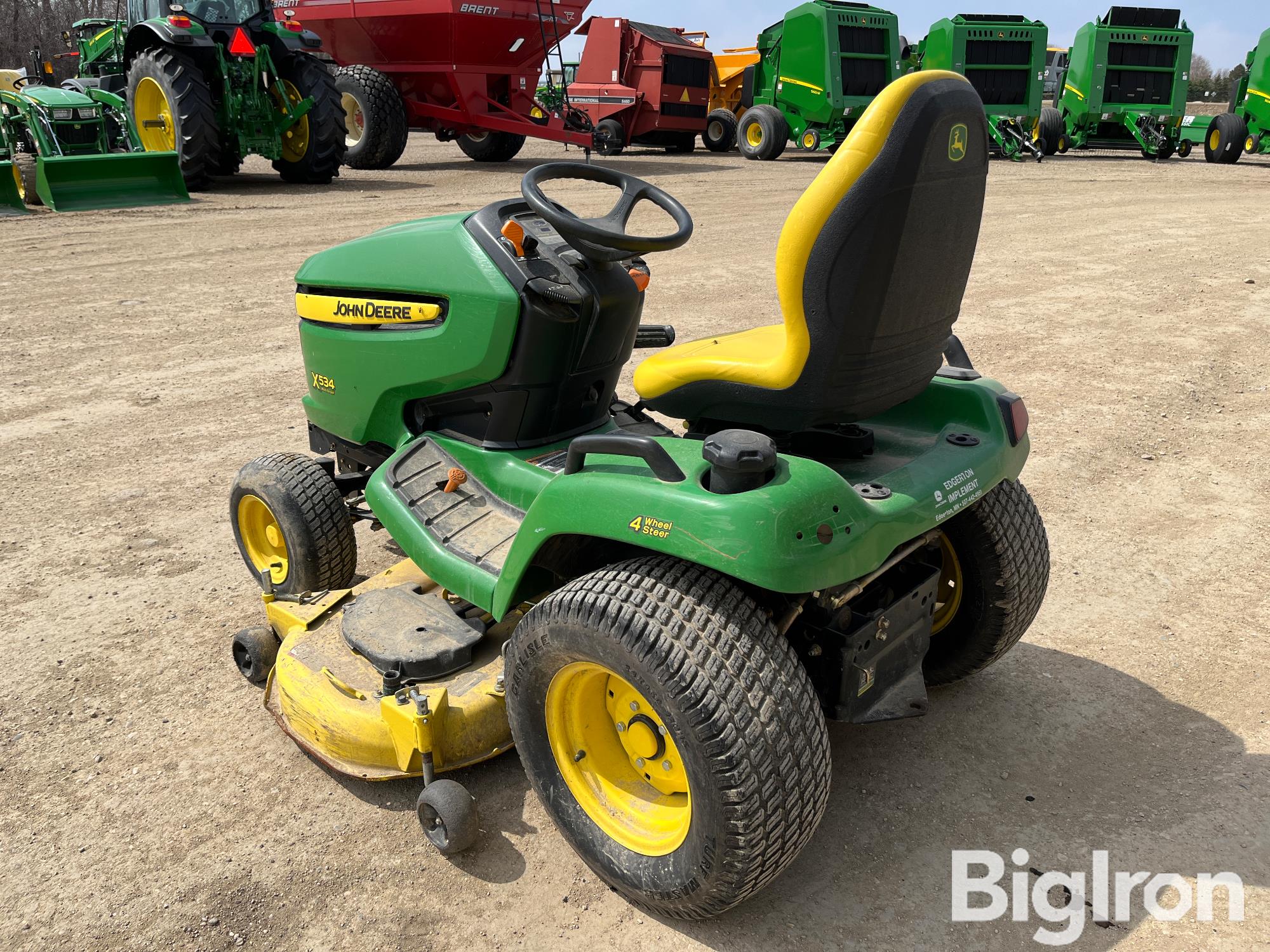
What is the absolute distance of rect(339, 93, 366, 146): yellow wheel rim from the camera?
1228 cm

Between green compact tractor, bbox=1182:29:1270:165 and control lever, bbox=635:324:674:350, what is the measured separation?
54.6 feet

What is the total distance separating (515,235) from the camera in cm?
259

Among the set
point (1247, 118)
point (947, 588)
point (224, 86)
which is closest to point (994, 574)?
point (947, 588)

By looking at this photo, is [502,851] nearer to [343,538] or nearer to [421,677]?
[421,677]

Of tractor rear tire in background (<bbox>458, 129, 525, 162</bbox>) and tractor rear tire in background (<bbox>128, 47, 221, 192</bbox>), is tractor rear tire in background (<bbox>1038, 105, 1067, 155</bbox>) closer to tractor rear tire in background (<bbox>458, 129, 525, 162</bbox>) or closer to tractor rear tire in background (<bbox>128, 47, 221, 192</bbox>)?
tractor rear tire in background (<bbox>458, 129, 525, 162</bbox>)

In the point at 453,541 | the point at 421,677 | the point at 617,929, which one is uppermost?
the point at 453,541

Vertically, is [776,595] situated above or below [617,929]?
above

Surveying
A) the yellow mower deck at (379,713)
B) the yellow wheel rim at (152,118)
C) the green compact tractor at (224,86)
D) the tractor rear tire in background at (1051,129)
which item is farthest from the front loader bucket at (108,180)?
the tractor rear tire in background at (1051,129)

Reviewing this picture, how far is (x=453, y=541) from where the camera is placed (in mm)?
2584

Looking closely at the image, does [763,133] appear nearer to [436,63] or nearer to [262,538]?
[436,63]

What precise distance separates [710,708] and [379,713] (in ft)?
2.91

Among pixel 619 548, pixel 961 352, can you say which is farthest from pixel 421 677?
pixel 961 352

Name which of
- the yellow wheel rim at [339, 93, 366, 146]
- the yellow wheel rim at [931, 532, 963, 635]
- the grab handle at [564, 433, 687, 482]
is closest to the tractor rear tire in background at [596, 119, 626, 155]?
the yellow wheel rim at [339, 93, 366, 146]

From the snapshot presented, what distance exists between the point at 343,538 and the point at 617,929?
1.49 m
